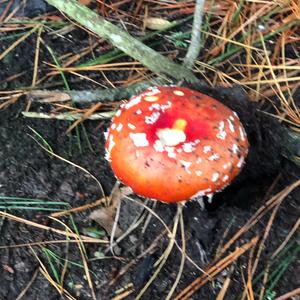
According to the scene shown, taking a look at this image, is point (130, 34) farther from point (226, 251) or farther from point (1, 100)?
point (226, 251)

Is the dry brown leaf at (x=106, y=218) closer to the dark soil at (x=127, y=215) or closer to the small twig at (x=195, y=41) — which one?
the dark soil at (x=127, y=215)

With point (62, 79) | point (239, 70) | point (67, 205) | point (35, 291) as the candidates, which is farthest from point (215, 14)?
point (35, 291)

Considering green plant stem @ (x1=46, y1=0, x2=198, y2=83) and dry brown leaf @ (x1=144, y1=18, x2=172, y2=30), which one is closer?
green plant stem @ (x1=46, y1=0, x2=198, y2=83)

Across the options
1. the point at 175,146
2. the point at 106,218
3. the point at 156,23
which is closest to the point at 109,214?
the point at 106,218

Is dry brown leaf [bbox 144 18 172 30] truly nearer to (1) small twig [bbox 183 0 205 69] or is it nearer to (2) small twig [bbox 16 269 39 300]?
(1) small twig [bbox 183 0 205 69]

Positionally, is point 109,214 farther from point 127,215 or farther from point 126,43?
point 126,43

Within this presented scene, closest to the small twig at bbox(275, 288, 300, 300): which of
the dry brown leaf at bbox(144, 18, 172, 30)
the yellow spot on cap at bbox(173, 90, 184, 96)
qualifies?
the yellow spot on cap at bbox(173, 90, 184, 96)
